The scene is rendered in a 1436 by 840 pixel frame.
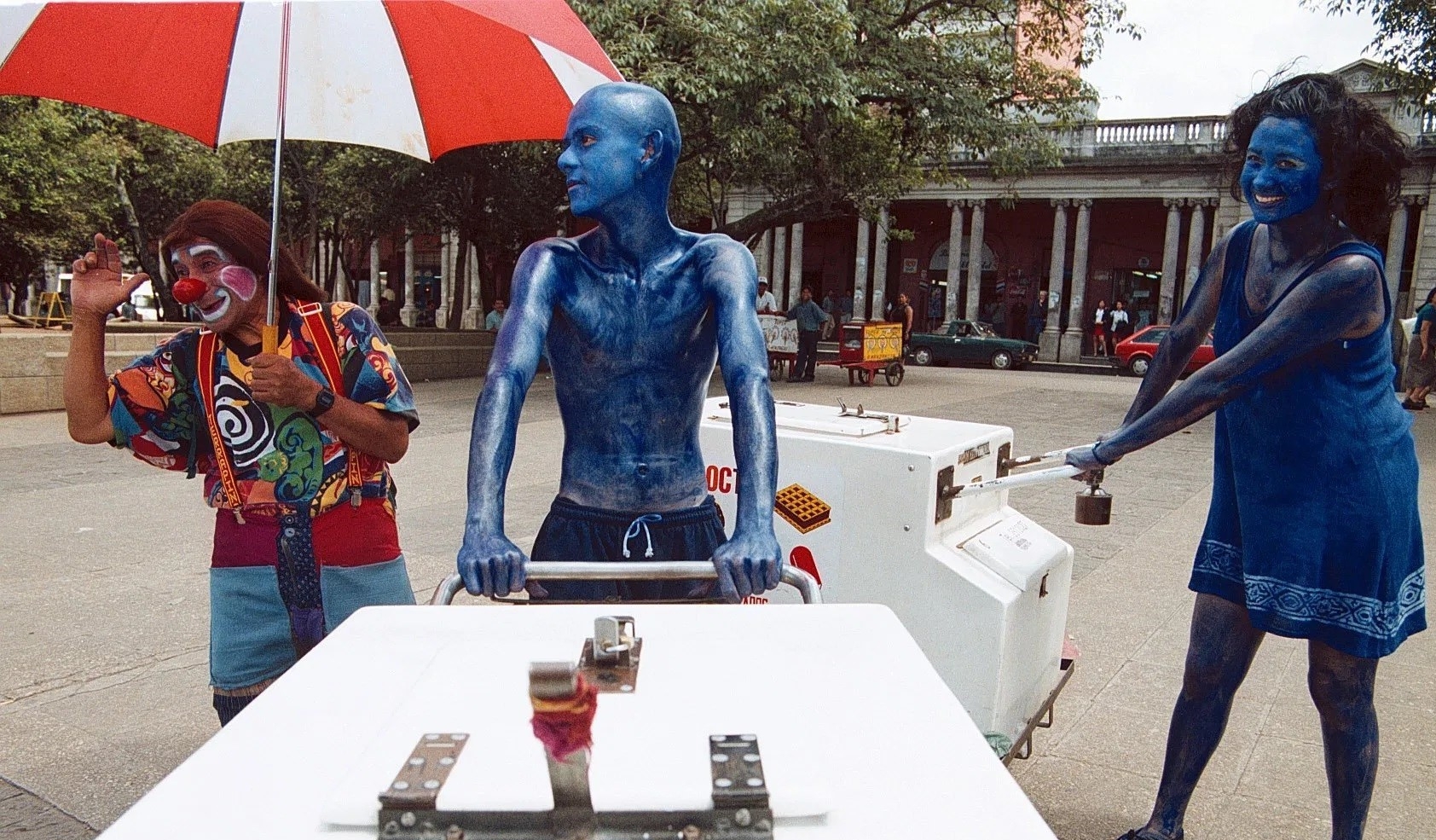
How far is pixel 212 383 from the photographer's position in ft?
7.80

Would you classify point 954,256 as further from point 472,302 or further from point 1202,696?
point 1202,696

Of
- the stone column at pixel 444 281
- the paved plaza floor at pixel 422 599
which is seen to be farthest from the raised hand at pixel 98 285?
the stone column at pixel 444 281

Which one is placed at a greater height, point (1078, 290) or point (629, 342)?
point (1078, 290)

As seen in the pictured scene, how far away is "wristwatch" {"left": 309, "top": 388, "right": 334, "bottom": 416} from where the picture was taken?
2.32m

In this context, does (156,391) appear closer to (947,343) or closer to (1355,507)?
(1355,507)

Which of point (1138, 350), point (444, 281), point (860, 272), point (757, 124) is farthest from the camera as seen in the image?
point (444, 281)

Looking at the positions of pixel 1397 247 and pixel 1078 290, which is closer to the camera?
pixel 1397 247

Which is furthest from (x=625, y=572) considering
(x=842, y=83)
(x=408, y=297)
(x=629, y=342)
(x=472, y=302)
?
(x=408, y=297)

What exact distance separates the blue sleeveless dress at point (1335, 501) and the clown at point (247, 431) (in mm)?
2028

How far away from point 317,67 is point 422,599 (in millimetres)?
2811

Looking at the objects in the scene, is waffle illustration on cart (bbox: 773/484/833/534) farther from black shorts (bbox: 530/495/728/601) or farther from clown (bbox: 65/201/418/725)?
clown (bbox: 65/201/418/725)

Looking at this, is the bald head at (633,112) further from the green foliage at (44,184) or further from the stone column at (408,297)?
the stone column at (408,297)

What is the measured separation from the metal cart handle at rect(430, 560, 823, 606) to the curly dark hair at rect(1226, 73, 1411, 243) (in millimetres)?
1580

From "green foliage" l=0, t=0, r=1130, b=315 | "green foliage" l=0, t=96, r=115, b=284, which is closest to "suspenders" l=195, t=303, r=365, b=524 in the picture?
"green foliage" l=0, t=0, r=1130, b=315
